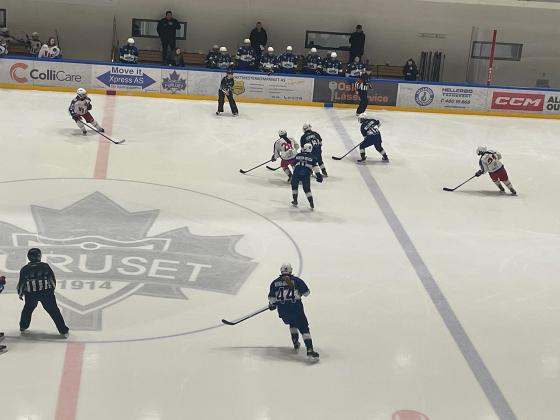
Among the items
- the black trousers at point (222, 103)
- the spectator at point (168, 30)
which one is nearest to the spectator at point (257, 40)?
the spectator at point (168, 30)

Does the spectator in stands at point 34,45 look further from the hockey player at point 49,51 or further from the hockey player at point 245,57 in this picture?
the hockey player at point 245,57

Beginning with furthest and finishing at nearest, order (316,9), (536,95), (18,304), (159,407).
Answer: (316,9), (536,95), (18,304), (159,407)

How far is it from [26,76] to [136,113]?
3.27 metres

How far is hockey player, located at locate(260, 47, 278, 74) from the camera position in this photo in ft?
74.7

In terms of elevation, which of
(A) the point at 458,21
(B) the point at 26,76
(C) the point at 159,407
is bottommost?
(C) the point at 159,407

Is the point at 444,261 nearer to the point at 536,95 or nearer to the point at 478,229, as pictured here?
the point at 478,229

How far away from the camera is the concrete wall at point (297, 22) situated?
81.8 ft

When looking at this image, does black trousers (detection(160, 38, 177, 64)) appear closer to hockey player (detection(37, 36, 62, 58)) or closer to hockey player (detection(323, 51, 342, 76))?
hockey player (detection(37, 36, 62, 58))

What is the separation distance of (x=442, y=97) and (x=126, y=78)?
777 centimetres

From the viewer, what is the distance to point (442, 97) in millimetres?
22344

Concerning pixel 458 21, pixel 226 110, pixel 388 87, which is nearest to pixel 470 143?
pixel 388 87

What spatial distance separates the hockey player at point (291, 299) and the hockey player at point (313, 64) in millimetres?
14969

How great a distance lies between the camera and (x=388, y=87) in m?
22.1

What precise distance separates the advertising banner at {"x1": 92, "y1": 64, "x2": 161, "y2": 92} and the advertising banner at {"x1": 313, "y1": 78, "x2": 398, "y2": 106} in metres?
3.93
